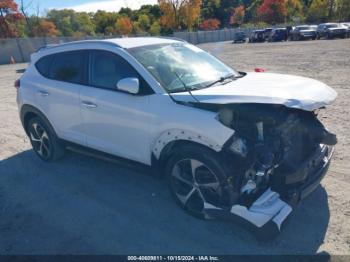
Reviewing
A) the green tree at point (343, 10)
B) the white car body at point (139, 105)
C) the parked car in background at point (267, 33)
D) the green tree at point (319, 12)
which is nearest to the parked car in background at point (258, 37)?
the parked car in background at point (267, 33)

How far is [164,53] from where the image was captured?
14.5 ft

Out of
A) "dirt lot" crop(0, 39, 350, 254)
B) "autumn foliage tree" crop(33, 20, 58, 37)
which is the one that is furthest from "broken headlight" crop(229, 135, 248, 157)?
"autumn foliage tree" crop(33, 20, 58, 37)

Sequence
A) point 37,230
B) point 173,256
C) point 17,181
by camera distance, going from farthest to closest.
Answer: point 17,181 → point 37,230 → point 173,256

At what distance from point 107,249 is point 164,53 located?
2.46 metres

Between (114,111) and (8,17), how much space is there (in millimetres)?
57755

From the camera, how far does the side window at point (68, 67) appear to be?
4.76 m

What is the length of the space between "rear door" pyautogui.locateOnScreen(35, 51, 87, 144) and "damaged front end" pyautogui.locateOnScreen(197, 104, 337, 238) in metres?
2.14

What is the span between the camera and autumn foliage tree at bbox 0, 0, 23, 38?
5247cm

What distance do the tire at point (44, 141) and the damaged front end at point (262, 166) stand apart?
2939 millimetres

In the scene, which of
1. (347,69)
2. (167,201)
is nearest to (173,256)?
(167,201)

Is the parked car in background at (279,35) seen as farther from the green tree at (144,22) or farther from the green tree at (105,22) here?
the green tree at (105,22)

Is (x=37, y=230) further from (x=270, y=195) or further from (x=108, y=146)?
(x=270, y=195)

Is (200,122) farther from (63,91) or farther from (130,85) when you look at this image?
(63,91)

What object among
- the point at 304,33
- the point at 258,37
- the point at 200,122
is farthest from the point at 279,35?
the point at 200,122
